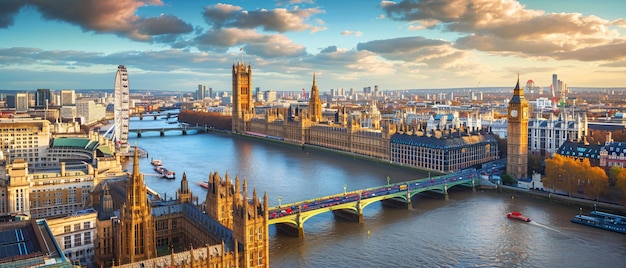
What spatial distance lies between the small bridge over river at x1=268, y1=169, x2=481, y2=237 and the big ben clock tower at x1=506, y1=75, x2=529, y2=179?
4970 millimetres

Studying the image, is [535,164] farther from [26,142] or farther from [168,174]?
[26,142]

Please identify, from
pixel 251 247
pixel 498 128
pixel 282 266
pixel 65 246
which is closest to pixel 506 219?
pixel 282 266

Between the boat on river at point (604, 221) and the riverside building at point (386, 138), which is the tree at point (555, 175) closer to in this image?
the boat on river at point (604, 221)

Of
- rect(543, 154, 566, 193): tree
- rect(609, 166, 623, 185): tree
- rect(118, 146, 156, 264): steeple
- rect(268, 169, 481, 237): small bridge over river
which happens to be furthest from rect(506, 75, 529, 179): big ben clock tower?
rect(118, 146, 156, 264): steeple

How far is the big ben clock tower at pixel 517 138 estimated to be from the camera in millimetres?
50469

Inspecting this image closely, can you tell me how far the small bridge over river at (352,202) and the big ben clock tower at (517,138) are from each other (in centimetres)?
497

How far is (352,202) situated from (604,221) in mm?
17594

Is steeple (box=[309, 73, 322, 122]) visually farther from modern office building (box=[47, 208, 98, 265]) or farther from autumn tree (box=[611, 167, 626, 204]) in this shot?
modern office building (box=[47, 208, 98, 265])

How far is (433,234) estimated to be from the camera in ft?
112

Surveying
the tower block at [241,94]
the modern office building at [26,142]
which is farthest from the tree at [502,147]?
the tower block at [241,94]

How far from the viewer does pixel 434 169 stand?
57250mm

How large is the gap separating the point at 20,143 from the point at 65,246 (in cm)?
3922

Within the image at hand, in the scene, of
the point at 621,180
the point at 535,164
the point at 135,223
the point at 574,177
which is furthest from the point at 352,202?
the point at 535,164

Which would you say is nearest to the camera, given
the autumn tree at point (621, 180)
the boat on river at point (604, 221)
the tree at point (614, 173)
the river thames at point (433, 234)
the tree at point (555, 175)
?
the river thames at point (433, 234)
